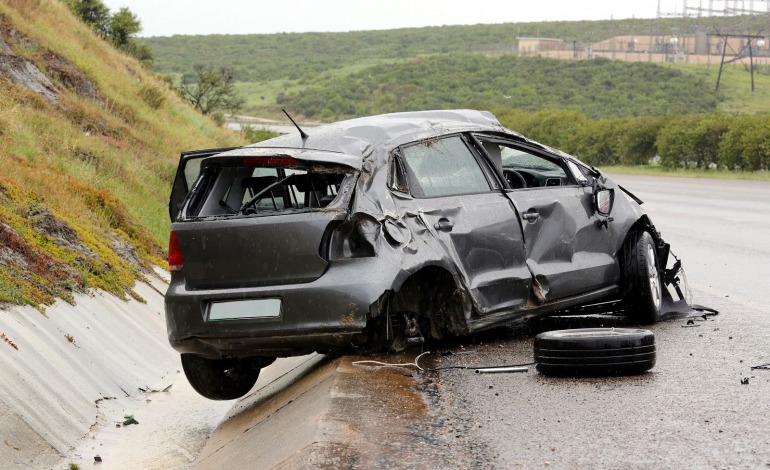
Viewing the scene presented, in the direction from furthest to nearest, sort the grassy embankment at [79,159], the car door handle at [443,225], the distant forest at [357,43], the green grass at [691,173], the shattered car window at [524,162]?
the distant forest at [357,43]
the green grass at [691,173]
the grassy embankment at [79,159]
the shattered car window at [524,162]
the car door handle at [443,225]

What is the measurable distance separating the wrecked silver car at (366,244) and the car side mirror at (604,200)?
0.05 metres

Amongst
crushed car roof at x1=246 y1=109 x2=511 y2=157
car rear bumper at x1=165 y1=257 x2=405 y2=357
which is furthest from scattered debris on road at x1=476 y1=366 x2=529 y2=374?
crushed car roof at x1=246 y1=109 x2=511 y2=157

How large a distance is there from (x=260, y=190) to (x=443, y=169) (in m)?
1.25

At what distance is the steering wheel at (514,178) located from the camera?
9.39 m

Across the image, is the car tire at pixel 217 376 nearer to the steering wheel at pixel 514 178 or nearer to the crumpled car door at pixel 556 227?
the crumpled car door at pixel 556 227

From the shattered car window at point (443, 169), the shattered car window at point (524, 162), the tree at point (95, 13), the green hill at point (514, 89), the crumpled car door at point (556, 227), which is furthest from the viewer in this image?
the green hill at point (514, 89)

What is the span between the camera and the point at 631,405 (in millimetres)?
6578

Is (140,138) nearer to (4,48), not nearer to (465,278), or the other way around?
(4,48)

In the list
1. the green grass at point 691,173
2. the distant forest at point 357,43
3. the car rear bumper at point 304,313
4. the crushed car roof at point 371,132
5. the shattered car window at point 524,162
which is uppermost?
the crushed car roof at point 371,132

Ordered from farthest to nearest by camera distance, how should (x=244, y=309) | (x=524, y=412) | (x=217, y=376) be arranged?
(x=217, y=376) < (x=244, y=309) < (x=524, y=412)

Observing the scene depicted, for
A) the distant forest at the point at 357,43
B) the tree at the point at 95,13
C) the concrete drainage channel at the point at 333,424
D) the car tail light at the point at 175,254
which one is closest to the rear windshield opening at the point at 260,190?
the car tail light at the point at 175,254

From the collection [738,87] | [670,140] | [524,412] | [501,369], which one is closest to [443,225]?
[501,369]

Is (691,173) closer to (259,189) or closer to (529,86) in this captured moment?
(259,189)

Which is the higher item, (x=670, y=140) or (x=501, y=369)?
(x=501, y=369)
